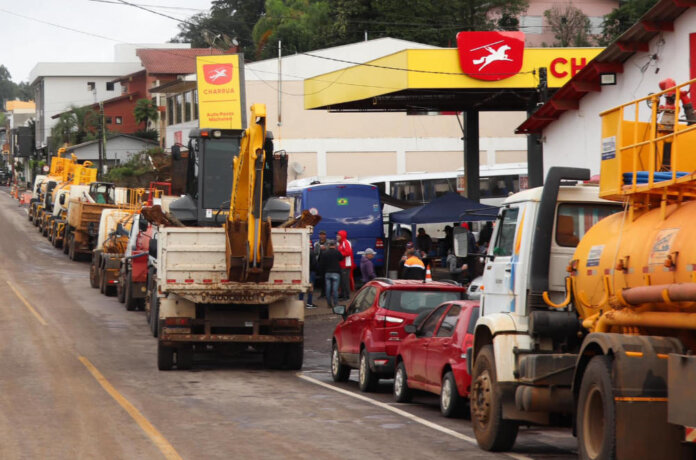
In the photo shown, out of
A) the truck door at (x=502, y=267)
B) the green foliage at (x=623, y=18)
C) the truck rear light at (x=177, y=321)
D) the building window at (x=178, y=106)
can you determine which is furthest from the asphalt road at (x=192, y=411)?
the green foliage at (x=623, y=18)

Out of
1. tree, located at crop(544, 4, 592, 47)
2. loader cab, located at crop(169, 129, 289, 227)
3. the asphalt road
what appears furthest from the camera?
tree, located at crop(544, 4, 592, 47)

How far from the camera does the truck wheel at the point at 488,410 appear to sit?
1088 cm

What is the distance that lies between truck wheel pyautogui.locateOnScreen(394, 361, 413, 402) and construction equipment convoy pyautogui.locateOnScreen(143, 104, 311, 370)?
10.0 feet

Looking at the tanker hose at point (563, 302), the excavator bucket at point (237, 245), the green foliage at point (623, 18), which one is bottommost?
the tanker hose at point (563, 302)

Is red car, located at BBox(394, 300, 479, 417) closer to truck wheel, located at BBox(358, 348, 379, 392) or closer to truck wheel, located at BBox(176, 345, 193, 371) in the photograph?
truck wheel, located at BBox(358, 348, 379, 392)

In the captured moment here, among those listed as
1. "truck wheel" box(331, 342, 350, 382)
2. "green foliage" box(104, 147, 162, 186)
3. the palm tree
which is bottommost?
"truck wheel" box(331, 342, 350, 382)

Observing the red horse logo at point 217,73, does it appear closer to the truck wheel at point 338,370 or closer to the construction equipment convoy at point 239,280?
the construction equipment convoy at point 239,280

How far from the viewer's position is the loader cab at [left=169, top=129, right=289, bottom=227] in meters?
20.1

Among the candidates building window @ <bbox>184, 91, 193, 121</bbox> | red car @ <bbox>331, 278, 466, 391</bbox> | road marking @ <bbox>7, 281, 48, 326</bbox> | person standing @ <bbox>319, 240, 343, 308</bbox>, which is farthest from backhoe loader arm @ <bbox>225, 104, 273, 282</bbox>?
building window @ <bbox>184, 91, 193, 121</bbox>

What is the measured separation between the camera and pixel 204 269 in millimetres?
17891

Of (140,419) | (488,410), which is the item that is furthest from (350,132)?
(488,410)

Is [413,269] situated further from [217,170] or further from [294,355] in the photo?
[294,355]

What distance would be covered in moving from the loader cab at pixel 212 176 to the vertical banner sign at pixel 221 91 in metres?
19.7

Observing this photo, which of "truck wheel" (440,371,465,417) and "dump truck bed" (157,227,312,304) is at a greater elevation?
"dump truck bed" (157,227,312,304)
